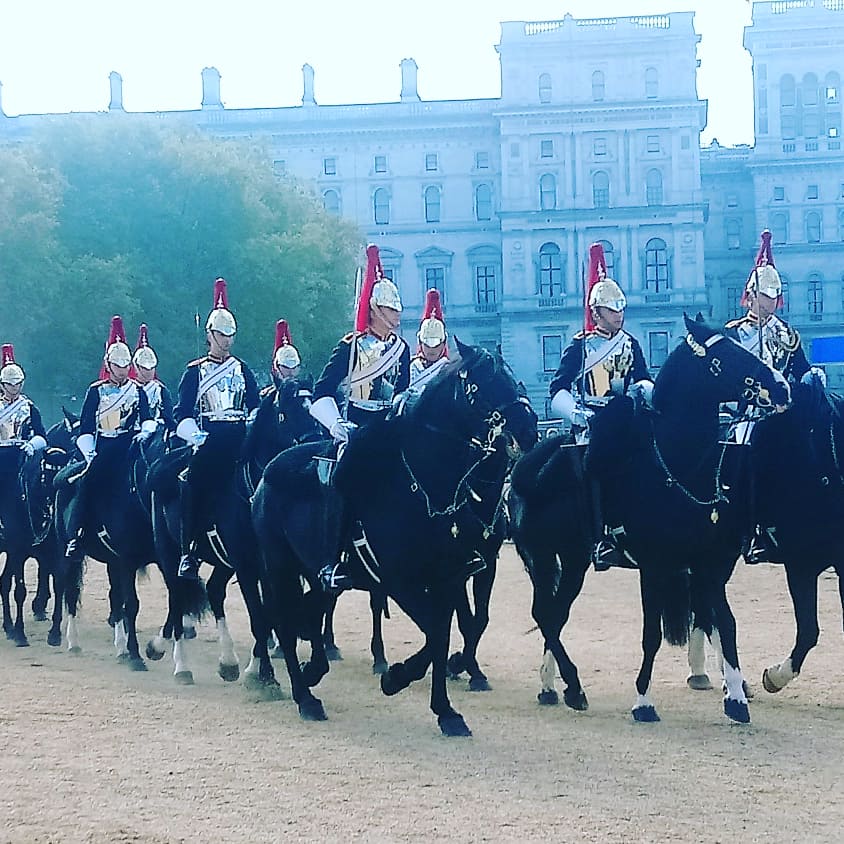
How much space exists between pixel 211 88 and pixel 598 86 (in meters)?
22.2

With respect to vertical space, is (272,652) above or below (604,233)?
below

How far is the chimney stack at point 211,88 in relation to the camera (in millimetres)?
82562

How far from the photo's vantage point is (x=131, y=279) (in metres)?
42.4

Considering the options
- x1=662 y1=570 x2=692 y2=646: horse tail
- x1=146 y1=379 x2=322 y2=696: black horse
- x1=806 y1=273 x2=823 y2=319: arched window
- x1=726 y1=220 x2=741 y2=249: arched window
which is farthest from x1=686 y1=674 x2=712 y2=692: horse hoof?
x1=726 y1=220 x2=741 y2=249: arched window

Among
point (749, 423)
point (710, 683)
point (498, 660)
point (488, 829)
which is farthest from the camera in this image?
point (498, 660)

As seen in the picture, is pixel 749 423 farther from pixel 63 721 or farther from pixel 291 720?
pixel 63 721

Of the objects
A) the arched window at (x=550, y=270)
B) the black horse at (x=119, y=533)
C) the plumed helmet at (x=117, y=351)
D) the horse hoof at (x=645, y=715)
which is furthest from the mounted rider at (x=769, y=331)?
the arched window at (x=550, y=270)

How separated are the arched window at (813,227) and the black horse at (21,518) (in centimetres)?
7458

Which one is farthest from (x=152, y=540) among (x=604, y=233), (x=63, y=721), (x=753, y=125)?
(x=753, y=125)

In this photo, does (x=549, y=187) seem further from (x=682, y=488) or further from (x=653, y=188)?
(x=682, y=488)

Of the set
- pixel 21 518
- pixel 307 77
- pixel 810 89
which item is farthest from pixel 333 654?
pixel 810 89

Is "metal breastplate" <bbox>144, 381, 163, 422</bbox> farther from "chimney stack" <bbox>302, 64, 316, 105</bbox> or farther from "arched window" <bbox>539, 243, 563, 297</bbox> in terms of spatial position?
"chimney stack" <bbox>302, 64, 316, 105</bbox>

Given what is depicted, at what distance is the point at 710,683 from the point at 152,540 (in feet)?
16.7

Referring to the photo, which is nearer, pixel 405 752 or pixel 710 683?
pixel 405 752
